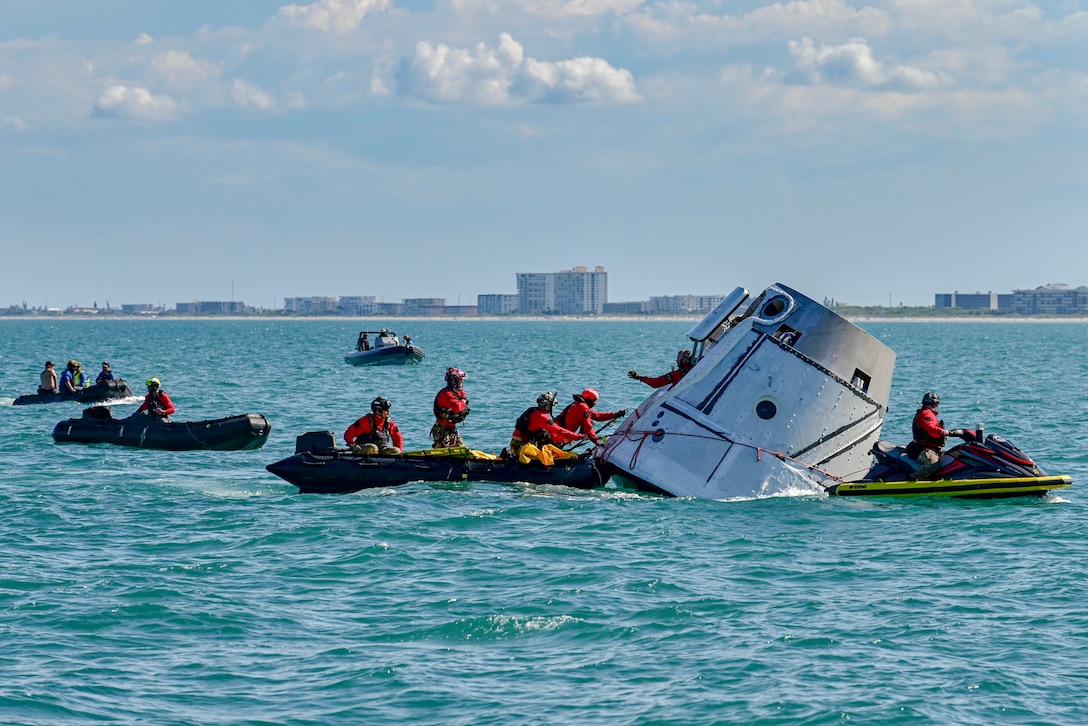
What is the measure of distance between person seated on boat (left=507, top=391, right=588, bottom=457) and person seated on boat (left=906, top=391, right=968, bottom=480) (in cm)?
570

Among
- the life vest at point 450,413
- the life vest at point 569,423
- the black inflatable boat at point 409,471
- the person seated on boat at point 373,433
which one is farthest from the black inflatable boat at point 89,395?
the life vest at point 569,423

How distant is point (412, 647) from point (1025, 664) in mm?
6203

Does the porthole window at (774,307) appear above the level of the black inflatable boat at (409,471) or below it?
above

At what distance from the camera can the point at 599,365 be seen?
76.7m

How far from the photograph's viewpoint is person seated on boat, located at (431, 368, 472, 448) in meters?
23.8

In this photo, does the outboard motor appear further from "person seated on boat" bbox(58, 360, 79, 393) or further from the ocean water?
"person seated on boat" bbox(58, 360, 79, 393)

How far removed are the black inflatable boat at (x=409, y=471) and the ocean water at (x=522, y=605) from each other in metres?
0.27

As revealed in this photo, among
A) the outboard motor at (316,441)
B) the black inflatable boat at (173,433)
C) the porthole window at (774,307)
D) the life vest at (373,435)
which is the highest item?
the porthole window at (774,307)

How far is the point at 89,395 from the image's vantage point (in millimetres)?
42781

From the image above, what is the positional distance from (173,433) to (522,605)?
17617 millimetres

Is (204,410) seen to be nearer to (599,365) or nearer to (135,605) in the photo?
(135,605)

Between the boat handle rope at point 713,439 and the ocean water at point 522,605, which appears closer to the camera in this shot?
the ocean water at point 522,605

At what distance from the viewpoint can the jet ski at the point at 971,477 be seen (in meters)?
21.9

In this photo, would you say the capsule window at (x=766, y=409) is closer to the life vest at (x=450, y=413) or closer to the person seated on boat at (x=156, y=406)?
the life vest at (x=450, y=413)
